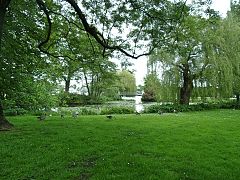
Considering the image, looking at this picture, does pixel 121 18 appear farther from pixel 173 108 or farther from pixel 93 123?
pixel 173 108

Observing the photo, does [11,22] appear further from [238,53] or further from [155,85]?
[238,53]

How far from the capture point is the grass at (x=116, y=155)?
5883mm

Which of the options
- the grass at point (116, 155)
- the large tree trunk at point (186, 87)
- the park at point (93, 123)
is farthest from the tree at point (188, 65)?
the grass at point (116, 155)

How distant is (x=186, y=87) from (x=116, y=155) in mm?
20226

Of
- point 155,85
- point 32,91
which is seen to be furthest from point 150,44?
point 155,85

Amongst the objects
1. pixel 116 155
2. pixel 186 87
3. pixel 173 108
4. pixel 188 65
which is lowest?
pixel 116 155

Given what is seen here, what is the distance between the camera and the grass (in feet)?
19.3

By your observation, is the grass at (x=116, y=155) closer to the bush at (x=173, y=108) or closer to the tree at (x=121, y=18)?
the tree at (x=121, y=18)

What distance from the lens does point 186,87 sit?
2644 cm

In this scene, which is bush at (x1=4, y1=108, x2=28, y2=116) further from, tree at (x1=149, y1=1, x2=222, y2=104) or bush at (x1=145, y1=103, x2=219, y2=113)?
tree at (x1=149, y1=1, x2=222, y2=104)

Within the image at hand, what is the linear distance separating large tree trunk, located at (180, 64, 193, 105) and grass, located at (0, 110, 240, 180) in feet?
52.4

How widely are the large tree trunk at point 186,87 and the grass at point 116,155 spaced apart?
16.0 meters

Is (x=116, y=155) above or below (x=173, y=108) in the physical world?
below

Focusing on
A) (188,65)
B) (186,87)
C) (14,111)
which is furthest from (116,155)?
(188,65)
